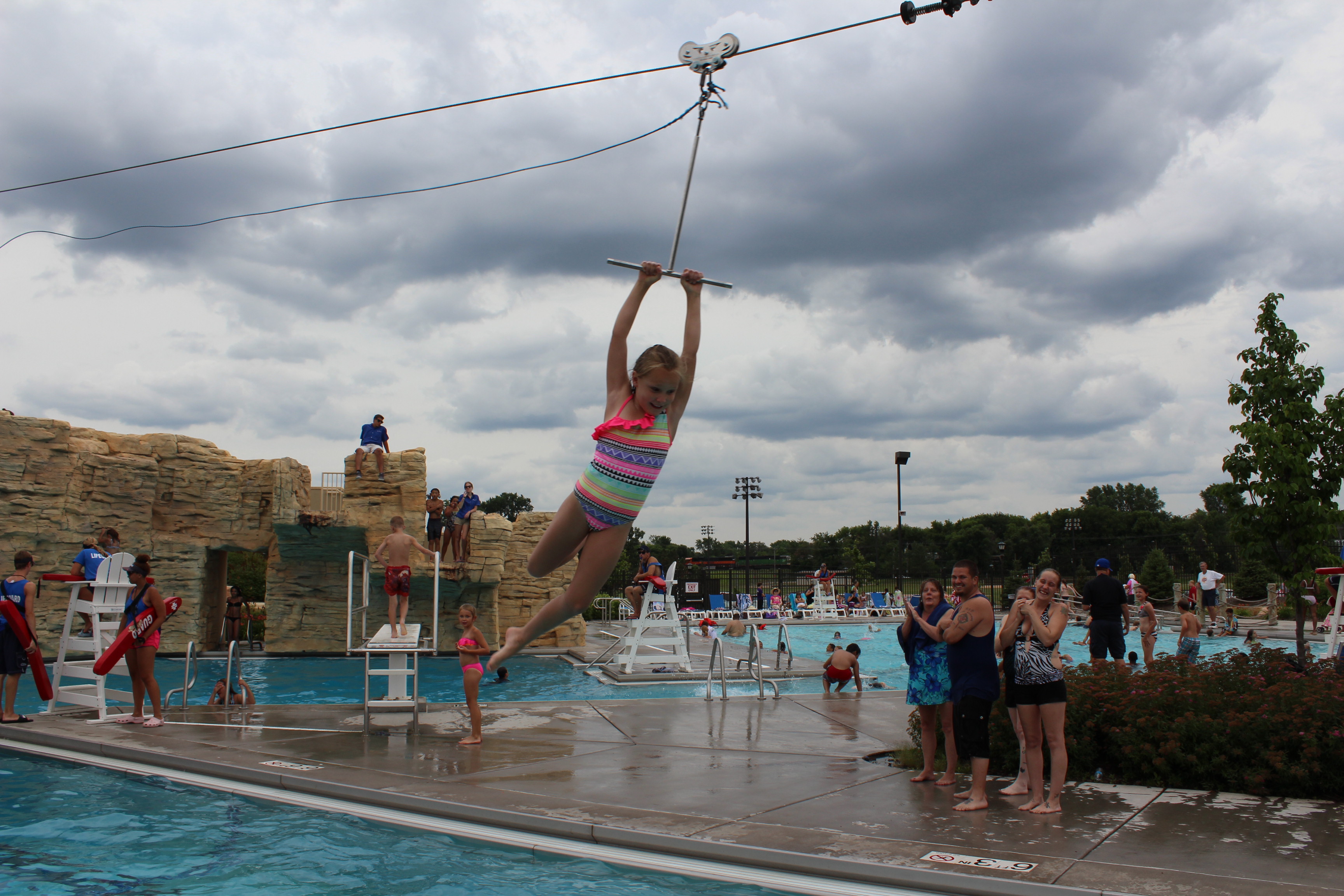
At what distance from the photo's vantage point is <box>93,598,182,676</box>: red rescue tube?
9945 millimetres

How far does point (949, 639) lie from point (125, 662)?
32.4 ft

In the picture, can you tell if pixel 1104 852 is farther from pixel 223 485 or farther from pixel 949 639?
pixel 223 485

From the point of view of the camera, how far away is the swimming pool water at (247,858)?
206 inches

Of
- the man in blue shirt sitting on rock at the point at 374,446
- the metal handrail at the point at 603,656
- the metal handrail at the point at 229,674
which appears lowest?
the metal handrail at the point at 603,656

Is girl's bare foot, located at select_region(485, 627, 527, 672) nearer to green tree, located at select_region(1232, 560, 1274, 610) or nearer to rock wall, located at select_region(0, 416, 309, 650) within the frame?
rock wall, located at select_region(0, 416, 309, 650)

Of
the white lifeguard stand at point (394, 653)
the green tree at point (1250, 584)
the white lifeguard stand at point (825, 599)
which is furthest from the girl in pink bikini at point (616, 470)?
the green tree at point (1250, 584)

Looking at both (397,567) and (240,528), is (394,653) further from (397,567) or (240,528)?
(240,528)

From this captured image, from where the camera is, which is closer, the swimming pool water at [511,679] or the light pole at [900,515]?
the swimming pool water at [511,679]

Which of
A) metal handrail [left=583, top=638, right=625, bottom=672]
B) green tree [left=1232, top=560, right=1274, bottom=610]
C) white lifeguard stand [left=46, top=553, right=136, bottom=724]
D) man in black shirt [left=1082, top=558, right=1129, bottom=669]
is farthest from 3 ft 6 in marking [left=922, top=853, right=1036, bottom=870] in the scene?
green tree [left=1232, top=560, right=1274, bottom=610]

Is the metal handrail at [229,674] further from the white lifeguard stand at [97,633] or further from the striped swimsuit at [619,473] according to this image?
the striped swimsuit at [619,473]

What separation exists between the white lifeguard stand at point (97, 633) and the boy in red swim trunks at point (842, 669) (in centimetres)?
973

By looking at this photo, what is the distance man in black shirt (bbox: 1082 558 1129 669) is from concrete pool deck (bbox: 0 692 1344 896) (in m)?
2.61

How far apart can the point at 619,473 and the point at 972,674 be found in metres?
3.79

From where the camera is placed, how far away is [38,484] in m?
21.8
